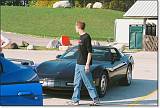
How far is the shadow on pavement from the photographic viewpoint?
900cm

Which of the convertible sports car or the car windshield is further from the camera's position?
the car windshield

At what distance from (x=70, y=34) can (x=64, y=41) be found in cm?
1772

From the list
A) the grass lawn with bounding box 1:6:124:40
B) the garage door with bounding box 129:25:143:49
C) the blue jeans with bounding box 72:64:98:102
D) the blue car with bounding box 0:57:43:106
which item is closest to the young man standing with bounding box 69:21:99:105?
the blue jeans with bounding box 72:64:98:102

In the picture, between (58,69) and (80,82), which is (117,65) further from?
(80,82)

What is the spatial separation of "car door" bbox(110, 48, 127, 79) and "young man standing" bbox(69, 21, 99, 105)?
1878 mm

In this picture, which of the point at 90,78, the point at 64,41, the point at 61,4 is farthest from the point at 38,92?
the point at 61,4

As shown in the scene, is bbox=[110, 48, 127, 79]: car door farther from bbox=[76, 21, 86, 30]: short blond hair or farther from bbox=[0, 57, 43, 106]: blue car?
bbox=[0, 57, 43, 106]: blue car

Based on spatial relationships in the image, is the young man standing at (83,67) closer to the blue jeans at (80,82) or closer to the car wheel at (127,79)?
the blue jeans at (80,82)

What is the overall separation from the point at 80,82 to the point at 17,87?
3843 millimetres

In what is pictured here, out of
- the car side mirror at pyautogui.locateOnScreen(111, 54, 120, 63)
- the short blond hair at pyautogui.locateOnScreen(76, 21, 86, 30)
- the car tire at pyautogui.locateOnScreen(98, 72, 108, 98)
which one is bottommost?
the car tire at pyautogui.locateOnScreen(98, 72, 108, 98)

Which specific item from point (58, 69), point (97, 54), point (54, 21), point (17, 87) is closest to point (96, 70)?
point (58, 69)

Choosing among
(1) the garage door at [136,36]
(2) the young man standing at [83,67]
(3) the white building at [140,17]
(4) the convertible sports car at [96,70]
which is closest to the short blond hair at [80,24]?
(2) the young man standing at [83,67]

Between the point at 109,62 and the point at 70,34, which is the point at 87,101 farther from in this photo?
the point at 70,34

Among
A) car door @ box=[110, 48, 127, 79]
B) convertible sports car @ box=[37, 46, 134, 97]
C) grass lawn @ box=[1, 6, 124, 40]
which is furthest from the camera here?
grass lawn @ box=[1, 6, 124, 40]
